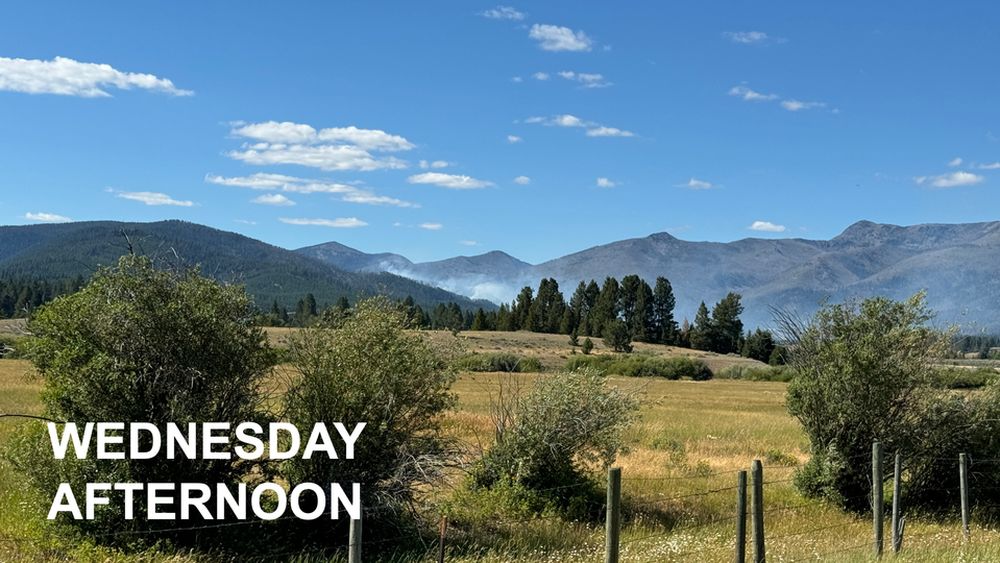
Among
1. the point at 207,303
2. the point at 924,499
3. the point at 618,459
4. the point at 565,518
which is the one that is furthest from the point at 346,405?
the point at 924,499

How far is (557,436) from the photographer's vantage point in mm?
18422

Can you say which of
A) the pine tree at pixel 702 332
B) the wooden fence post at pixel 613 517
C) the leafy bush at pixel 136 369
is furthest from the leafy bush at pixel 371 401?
the pine tree at pixel 702 332

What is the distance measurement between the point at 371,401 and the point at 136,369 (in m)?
4.06

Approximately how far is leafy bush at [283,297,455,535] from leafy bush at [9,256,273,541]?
1.20 metres

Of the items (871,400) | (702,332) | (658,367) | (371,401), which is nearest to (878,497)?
(371,401)

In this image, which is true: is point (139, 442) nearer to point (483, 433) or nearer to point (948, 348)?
point (483, 433)

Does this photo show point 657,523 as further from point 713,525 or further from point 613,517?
point 613,517

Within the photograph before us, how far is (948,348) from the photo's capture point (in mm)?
21594

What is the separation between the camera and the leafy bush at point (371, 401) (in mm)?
15227

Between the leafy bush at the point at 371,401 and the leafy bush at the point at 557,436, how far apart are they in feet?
9.89

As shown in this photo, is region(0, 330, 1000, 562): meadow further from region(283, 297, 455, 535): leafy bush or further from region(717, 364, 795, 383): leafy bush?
region(717, 364, 795, 383): leafy bush

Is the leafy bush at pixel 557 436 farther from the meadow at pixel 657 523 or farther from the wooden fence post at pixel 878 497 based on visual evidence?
the wooden fence post at pixel 878 497

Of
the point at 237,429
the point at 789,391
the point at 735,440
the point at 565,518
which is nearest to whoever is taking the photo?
the point at 237,429

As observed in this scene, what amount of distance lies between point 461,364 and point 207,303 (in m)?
5.06
